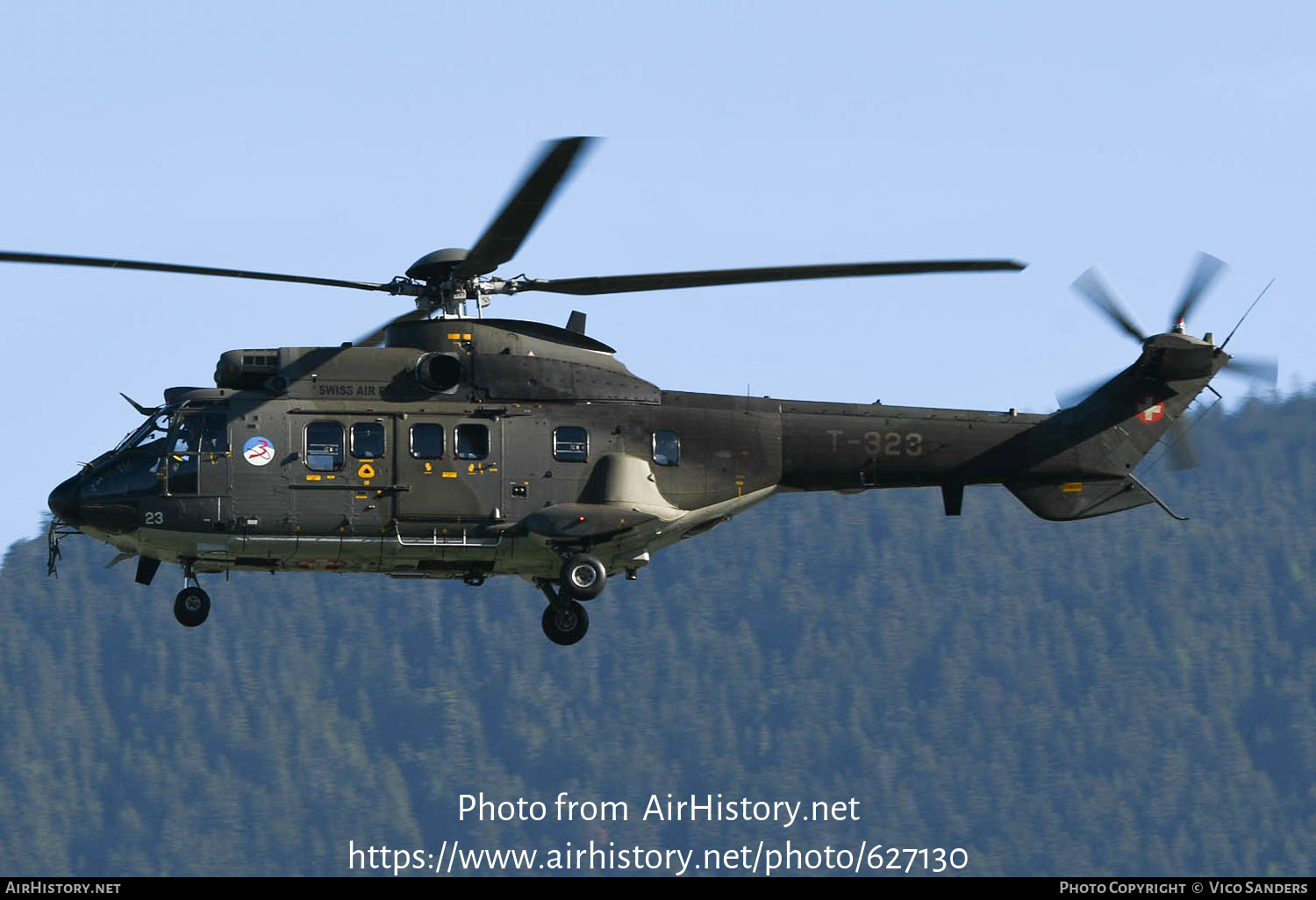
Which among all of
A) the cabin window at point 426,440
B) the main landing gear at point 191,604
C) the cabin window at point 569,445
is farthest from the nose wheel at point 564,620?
the main landing gear at point 191,604

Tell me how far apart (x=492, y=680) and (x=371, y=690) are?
423 inches

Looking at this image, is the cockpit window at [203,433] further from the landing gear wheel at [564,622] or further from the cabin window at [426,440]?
the landing gear wheel at [564,622]

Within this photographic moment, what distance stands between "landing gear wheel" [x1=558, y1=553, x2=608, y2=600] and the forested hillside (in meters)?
142

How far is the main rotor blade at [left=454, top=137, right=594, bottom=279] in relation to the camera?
29.5 metres

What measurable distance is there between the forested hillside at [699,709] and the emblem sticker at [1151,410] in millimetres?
138599

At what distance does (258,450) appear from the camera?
3425cm

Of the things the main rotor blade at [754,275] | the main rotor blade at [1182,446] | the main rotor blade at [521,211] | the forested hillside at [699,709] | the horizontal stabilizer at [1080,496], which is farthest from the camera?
the forested hillside at [699,709]

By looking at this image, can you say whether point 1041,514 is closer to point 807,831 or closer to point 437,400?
point 437,400

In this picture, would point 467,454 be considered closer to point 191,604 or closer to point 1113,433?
point 191,604

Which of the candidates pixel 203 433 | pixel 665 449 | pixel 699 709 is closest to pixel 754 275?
pixel 665 449

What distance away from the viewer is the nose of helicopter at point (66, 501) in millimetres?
34281

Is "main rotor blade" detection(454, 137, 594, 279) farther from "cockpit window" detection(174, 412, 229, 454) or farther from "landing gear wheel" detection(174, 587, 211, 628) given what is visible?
"landing gear wheel" detection(174, 587, 211, 628)

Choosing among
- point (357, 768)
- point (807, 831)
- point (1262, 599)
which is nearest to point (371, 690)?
point (357, 768)
